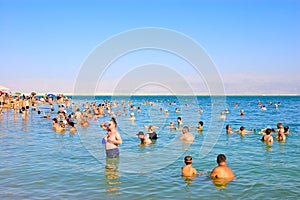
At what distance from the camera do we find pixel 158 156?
14.1 metres

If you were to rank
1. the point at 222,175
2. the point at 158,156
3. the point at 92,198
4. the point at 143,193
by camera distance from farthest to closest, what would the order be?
the point at 158,156, the point at 222,175, the point at 143,193, the point at 92,198

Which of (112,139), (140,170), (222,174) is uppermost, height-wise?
(112,139)

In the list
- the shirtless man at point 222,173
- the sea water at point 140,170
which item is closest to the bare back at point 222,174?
the shirtless man at point 222,173

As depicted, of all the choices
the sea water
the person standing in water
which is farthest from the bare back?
the person standing in water

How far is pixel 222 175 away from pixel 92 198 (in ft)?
14.1

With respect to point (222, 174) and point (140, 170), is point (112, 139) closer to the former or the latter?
point (140, 170)

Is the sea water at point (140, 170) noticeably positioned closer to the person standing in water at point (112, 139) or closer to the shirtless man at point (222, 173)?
the shirtless man at point (222, 173)

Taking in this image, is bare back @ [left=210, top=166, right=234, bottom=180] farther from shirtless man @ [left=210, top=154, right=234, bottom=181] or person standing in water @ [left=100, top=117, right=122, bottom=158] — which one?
person standing in water @ [left=100, top=117, right=122, bottom=158]

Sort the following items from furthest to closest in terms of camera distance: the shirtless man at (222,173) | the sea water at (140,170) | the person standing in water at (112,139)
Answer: the person standing in water at (112,139), the shirtless man at (222,173), the sea water at (140,170)

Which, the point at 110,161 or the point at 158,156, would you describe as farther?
the point at 158,156

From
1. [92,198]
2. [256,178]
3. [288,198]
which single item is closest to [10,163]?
[92,198]

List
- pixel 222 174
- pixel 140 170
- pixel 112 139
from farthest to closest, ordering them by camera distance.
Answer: pixel 112 139
pixel 140 170
pixel 222 174

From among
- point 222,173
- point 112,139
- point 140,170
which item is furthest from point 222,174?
point 112,139

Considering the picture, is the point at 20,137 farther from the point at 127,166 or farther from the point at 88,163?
the point at 127,166
